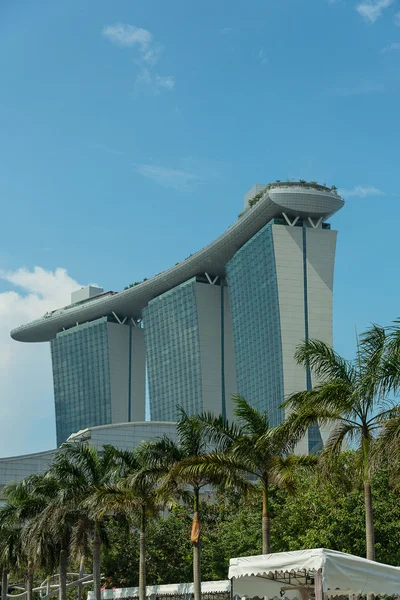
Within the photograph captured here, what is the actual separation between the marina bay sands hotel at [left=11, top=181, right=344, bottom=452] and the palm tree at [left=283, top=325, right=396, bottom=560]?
96.6 metres

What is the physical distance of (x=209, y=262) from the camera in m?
156

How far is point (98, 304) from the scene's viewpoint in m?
177

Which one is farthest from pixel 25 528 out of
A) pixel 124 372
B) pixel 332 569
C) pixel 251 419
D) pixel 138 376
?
pixel 138 376

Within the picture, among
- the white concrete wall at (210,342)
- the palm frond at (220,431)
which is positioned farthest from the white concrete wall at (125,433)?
the palm frond at (220,431)

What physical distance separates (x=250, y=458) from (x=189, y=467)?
2.56 meters

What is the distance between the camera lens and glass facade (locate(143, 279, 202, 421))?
160 m

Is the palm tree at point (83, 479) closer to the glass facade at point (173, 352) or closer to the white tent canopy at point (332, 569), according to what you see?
the white tent canopy at point (332, 569)

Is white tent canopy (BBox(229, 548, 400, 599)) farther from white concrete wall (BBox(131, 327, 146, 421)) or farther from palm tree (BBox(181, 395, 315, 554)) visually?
white concrete wall (BBox(131, 327, 146, 421))

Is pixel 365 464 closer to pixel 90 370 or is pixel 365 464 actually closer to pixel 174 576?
pixel 174 576

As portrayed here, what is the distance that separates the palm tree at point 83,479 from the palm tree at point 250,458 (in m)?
10.4

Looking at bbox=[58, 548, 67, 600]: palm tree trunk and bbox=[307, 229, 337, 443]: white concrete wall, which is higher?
bbox=[307, 229, 337, 443]: white concrete wall

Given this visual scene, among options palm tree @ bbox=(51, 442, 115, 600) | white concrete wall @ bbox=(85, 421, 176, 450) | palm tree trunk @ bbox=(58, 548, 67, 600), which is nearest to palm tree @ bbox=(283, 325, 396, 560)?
palm tree @ bbox=(51, 442, 115, 600)

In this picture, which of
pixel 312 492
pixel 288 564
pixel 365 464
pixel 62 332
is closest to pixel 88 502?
pixel 312 492

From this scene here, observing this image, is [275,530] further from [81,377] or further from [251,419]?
[81,377]
